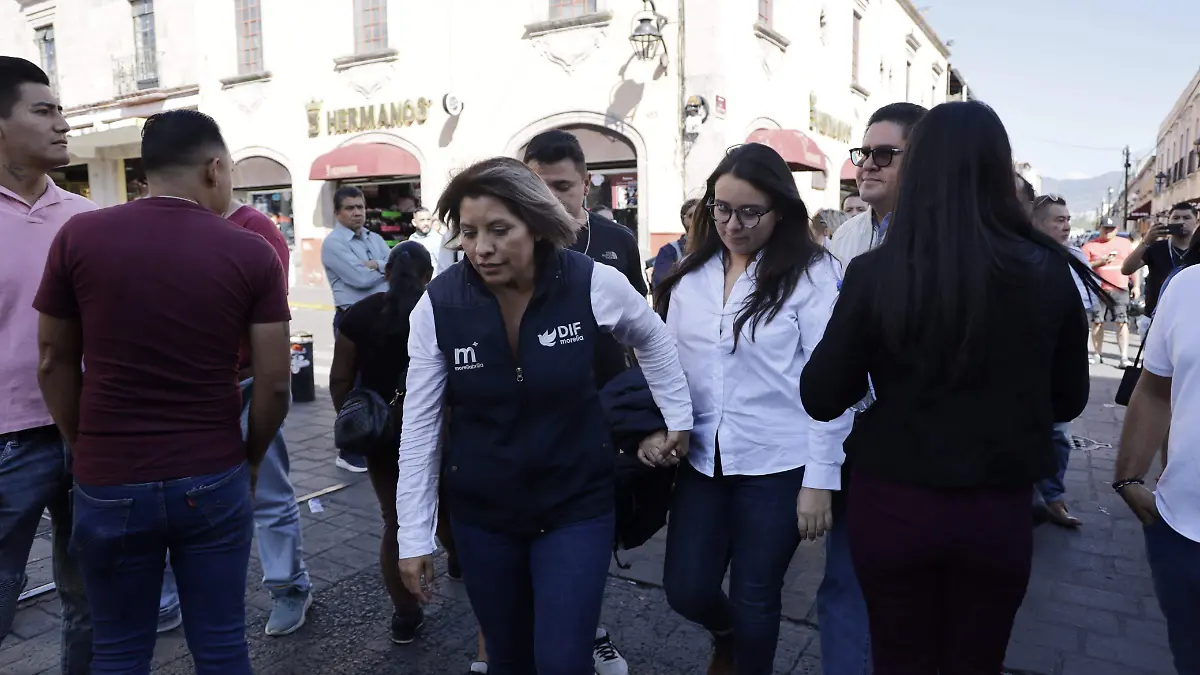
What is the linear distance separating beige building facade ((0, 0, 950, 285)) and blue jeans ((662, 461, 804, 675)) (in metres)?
10.1

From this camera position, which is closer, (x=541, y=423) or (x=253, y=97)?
(x=541, y=423)

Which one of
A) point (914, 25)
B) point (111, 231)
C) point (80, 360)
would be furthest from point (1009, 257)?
point (914, 25)

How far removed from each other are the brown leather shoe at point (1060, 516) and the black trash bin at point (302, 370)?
6352 mm

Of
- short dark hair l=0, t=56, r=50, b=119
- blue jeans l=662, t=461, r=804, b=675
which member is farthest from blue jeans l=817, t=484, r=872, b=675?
short dark hair l=0, t=56, r=50, b=119

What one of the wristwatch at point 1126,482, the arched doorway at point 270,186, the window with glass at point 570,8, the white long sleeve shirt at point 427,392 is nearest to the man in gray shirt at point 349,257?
the white long sleeve shirt at point 427,392

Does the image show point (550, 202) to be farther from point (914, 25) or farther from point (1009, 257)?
point (914, 25)

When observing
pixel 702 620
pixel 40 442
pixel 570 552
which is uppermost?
pixel 40 442

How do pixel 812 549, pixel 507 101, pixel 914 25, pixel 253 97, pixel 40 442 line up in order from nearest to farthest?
pixel 40 442 → pixel 812 549 → pixel 507 101 → pixel 253 97 → pixel 914 25

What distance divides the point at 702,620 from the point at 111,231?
2.11 m

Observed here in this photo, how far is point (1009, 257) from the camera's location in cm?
175

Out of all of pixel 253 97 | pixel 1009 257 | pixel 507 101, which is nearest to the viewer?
pixel 1009 257

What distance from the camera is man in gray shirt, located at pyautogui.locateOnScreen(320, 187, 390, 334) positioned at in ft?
21.5

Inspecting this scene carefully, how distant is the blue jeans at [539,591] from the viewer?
2.15 metres

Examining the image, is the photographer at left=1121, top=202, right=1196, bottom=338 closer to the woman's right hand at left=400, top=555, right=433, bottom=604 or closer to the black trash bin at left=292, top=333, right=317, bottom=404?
the woman's right hand at left=400, top=555, right=433, bottom=604
